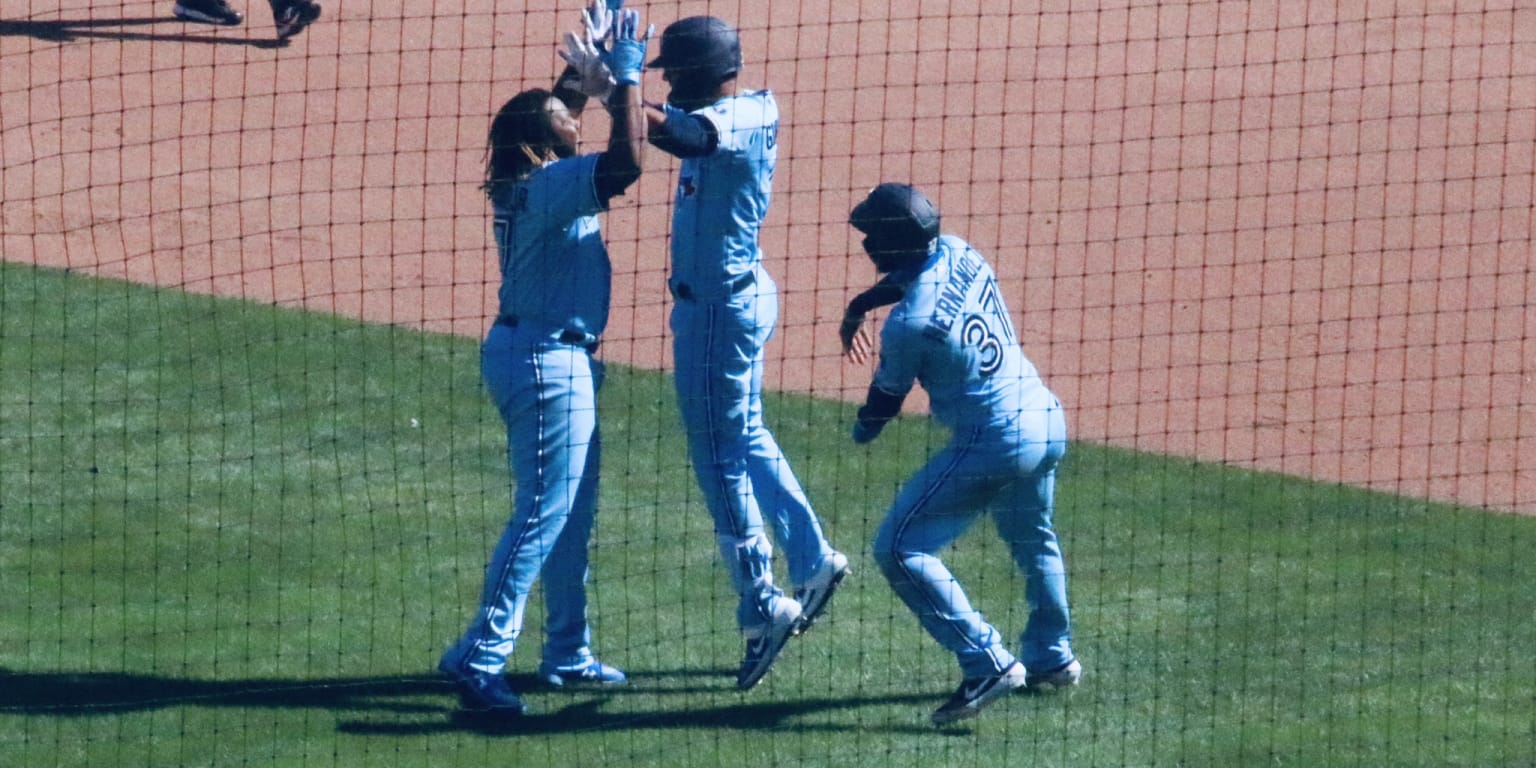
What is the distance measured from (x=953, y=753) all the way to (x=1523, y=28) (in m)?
9.42

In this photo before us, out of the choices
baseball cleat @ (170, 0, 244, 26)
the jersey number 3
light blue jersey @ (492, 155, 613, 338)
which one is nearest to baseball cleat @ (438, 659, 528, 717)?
light blue jersey @ (492, 155, 613, 338)

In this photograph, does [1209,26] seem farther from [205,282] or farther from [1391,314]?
[205,282]

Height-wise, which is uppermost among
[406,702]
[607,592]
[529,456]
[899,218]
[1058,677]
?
[899,218]

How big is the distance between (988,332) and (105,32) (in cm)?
811

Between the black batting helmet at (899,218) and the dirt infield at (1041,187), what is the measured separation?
299 cm

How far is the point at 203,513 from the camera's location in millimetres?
8398

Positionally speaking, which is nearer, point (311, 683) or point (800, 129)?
point (311, 683)

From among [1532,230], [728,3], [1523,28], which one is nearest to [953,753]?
[1532,230]

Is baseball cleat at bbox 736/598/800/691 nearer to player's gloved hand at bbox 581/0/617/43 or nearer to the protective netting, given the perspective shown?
the protective netting

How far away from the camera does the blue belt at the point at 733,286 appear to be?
7055 mm

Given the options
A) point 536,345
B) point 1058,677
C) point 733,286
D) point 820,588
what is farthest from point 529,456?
point 1058,677

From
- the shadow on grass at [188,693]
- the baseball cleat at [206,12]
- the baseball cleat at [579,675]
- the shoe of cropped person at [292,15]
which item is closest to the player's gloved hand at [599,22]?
the baseball cleat at [579,675]

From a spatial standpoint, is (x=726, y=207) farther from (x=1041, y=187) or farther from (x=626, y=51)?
(x=1041, y=187)

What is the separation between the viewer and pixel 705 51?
275 inches
